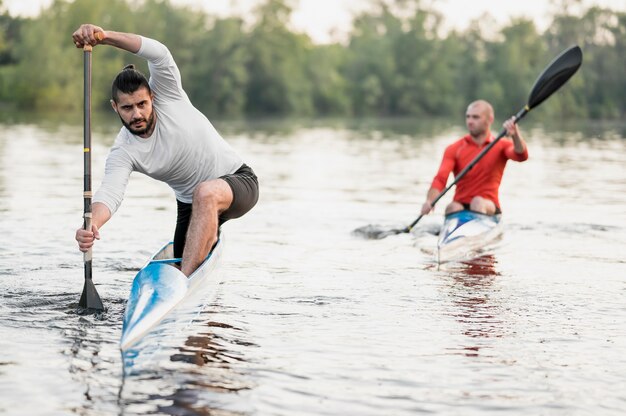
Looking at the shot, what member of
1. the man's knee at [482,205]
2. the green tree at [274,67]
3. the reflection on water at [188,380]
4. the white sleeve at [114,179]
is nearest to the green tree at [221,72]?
the green tree at [274,67]

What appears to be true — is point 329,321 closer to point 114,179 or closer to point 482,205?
point 114,179

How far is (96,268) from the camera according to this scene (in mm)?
8672

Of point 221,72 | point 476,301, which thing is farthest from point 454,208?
point 221,72

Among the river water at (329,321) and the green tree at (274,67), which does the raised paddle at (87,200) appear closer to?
the river water at (329,321)

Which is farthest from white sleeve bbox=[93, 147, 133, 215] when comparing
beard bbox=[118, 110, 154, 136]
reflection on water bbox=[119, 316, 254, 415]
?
reflection on water bbox=[119, 316, 254, 415]

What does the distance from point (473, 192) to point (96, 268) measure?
4584 millimetres

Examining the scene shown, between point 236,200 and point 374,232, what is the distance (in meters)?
4.75

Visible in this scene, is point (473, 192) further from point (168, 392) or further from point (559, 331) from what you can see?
point (168, 392)

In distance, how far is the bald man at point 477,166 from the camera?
10.6 m

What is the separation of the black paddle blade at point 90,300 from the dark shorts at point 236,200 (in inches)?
38.6

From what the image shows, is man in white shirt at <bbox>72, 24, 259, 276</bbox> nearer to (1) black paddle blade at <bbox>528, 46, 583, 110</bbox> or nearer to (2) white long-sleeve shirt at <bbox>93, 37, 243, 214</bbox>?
(2) white long-sleeve shirt at <bbox>93, 37, 243, 214</bbox>

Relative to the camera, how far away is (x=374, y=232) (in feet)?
37.3

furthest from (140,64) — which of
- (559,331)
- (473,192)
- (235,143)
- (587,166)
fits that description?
(559,331)

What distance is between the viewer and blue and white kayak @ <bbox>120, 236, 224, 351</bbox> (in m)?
5.21
